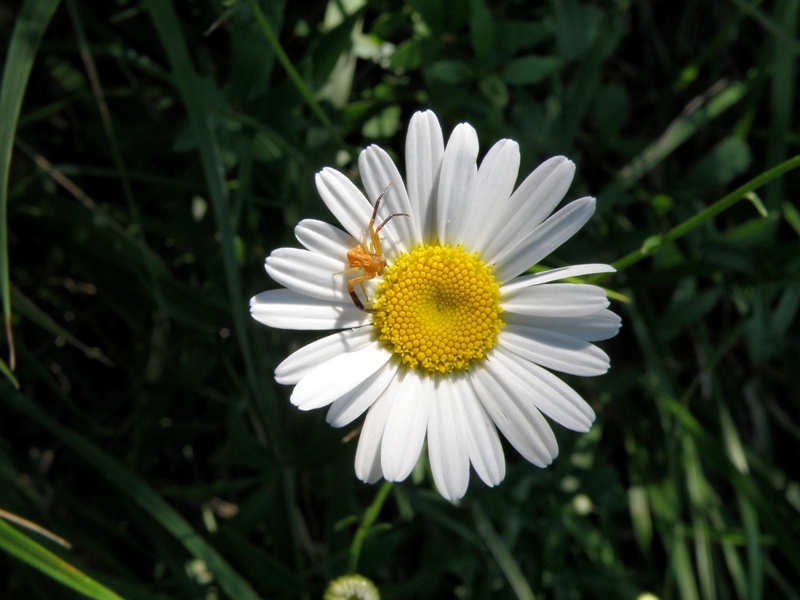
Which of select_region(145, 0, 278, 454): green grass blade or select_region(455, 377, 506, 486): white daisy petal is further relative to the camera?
select_region(145, 0, 278, 454): green grass blade

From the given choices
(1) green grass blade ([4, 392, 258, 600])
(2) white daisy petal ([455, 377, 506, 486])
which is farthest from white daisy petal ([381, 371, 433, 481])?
(1) green grass blade ([4, 392, 258, 600])

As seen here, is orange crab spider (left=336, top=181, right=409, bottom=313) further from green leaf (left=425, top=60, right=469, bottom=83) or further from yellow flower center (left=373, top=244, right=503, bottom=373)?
green leaf (left=425, top=60, right=469, bottom=83)

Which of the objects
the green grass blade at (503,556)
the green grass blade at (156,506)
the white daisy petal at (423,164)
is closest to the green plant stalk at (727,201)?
the white daisy petal at (423,164)

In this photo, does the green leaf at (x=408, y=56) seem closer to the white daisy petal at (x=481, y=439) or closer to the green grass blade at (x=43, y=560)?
the white daisy petal at (x=481, y=439)

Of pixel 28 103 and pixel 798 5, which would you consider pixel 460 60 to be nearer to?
pixel 798 5

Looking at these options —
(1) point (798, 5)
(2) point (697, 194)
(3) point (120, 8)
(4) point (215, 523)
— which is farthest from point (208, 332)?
(1) point (798, 5)

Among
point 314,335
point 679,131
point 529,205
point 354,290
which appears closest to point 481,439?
point 354,290
